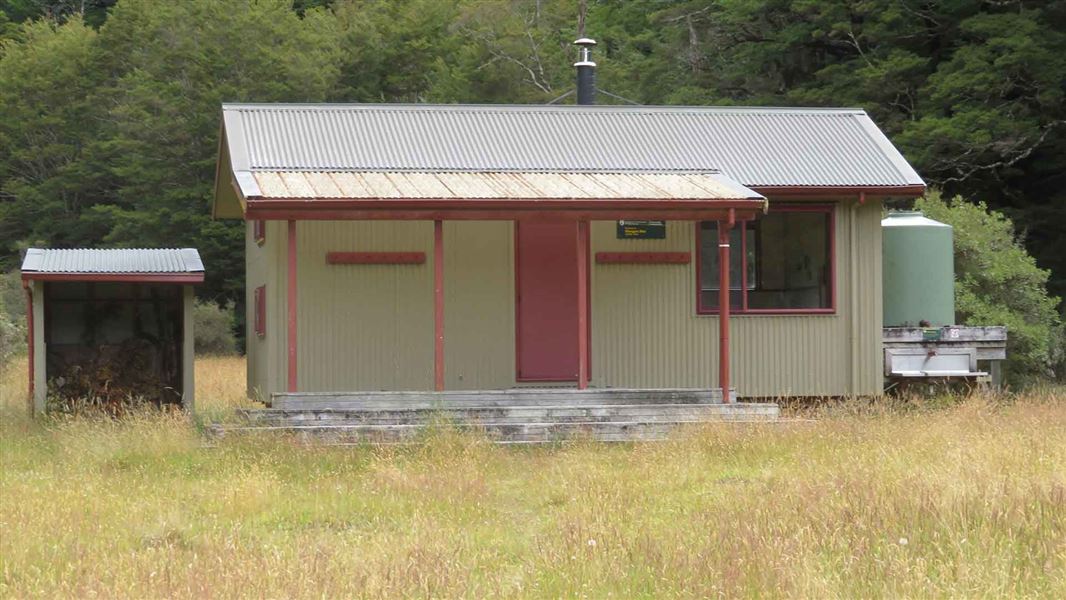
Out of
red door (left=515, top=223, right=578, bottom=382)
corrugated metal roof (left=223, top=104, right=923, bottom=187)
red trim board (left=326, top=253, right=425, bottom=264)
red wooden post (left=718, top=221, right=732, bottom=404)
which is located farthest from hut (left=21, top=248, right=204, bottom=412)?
red wooden post (left=718, top=221, right=732, bottom=404)

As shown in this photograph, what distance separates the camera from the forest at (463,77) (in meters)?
31.2

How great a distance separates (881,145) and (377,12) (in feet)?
118

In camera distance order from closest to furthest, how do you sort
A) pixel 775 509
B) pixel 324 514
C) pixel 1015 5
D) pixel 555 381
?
pixel 775 509, pixel 324 514, pixel 555 381, pixel 1015 5

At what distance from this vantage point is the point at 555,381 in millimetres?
17859

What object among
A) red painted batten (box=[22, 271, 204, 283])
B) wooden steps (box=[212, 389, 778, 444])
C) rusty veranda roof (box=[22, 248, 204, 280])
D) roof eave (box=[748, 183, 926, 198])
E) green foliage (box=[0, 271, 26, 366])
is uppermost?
roof eave (box=[748, 183, 926, 198])

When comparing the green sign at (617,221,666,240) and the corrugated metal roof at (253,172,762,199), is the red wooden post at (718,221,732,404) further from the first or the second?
the green sign at (617,221,666,240)

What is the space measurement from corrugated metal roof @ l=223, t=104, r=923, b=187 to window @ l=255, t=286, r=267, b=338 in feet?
5.71

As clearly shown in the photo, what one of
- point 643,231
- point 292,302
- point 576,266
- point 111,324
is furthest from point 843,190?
point 111,324

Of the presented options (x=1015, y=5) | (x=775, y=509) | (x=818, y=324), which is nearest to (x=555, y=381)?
(x=818, y=324)

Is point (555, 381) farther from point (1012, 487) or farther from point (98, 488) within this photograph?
point (1012, 487)

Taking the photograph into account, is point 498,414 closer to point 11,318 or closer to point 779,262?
point 779,262

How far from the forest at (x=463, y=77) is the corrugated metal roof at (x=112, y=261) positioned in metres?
17.1

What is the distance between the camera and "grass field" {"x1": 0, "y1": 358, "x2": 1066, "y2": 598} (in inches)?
315

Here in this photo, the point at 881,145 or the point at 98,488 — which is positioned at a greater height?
the point at 881,145
